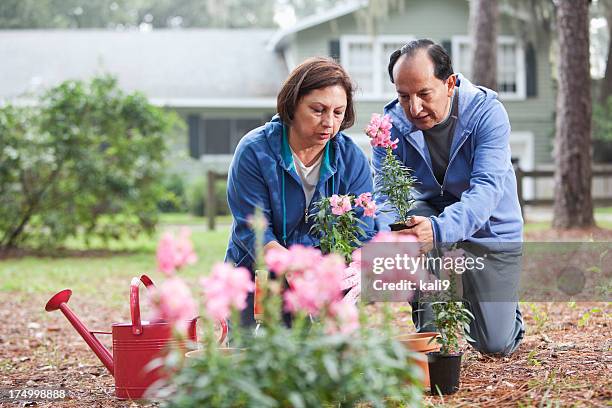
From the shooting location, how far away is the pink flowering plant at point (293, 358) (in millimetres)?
2088

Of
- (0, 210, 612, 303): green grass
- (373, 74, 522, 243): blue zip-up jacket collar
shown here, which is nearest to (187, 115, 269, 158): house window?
(0, 210, 612, 303): green grass

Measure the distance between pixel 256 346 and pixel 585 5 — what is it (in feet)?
28.3

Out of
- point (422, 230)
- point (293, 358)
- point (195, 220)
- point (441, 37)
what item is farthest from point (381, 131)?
point (441, 37)

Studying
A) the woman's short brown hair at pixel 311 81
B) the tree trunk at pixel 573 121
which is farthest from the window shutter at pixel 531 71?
the woman's short brown hair at pixel 311 81

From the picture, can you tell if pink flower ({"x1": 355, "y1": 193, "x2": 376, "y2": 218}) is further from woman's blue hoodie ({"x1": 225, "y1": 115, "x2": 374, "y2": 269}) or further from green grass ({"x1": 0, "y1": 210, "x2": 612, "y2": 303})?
green grass ({"x1": 0, "y1": 210, "x2": 612, "y2": 303})

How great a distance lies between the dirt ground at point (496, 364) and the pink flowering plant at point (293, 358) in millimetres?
969

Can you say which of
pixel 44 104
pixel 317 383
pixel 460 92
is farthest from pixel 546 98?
pixel 317 383

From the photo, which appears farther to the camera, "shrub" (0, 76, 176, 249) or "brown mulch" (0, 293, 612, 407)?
"shrub" (0, 76, 176, 249)

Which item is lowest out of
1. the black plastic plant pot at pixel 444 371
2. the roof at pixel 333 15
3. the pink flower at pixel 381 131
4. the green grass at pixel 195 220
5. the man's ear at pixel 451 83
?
the green grass at pixel 195 220

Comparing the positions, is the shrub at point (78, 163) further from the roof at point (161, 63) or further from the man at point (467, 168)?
the roof at point (161, 63)

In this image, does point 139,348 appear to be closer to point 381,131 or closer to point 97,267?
point 381,131

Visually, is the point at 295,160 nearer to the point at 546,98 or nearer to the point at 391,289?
the point at 391,289

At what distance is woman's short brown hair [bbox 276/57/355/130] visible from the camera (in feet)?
12.1

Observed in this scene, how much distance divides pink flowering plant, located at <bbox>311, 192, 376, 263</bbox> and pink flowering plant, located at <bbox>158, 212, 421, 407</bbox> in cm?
95
